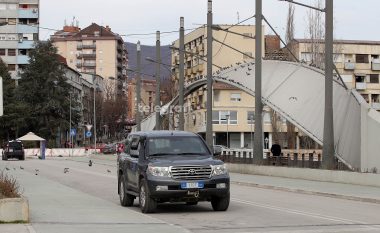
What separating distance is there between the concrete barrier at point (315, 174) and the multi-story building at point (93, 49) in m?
148

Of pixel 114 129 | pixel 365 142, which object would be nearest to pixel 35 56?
pixel 114 129

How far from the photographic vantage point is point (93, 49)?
18550 centimetres

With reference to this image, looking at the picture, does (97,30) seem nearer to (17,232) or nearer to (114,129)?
(114,129)

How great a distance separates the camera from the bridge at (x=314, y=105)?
2624cm

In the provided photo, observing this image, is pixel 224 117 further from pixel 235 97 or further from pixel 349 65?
pixel 349 65

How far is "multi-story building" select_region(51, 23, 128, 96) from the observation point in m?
184

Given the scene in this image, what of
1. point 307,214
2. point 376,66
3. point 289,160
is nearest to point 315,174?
point 289,160

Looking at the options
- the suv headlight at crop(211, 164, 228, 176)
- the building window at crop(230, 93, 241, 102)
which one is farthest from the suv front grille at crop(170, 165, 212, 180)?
the building window at crop(230, 93, 241, 102)

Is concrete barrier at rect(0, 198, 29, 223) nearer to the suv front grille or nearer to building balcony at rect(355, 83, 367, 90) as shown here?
the suv front grille

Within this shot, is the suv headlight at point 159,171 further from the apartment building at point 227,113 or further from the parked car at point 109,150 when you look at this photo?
the apartment building at point 227,113

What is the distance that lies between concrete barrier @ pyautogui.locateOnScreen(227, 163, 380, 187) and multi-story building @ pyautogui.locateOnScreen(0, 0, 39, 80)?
326 feet

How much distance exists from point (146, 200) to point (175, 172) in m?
0.99

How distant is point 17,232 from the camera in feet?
38.3

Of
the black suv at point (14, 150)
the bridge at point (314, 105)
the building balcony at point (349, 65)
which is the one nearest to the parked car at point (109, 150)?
the black suv at point (14, 150)
